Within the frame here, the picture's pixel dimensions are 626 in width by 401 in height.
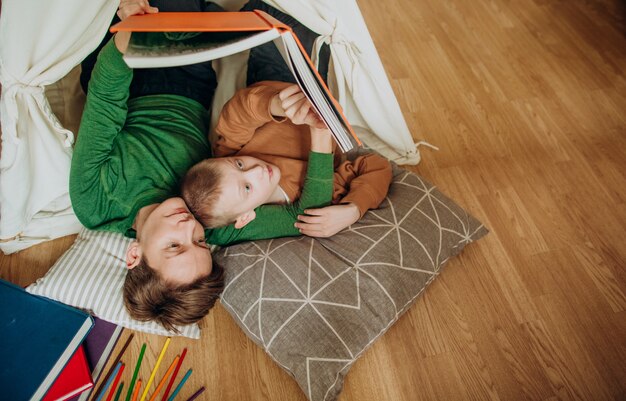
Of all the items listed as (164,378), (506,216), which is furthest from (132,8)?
(506,216)

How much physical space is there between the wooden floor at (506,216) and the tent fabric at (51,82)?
0.55 feet

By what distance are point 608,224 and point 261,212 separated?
1.09 meters

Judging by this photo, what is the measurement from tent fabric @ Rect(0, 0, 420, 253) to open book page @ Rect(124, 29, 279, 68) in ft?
0.63

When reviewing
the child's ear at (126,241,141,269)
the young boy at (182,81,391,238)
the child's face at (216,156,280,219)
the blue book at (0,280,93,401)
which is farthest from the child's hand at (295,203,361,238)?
the blue book at (0,280,93,401)

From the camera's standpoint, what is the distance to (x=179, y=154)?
4.23 feet

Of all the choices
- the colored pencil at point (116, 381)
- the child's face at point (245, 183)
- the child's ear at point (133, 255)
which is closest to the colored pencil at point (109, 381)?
the colored pencil at point (116, 381)

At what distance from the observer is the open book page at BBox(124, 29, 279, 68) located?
0.83m

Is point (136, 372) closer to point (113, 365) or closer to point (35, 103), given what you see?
point (113, 365)

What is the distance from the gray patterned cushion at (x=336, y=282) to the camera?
1.09m

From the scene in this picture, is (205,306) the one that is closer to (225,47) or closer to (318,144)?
(318,144)

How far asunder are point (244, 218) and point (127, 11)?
573 mm

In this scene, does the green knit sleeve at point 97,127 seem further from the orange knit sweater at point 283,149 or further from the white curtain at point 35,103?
the orange knit sweater at point 283,149

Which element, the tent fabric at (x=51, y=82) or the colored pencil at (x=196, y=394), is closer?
the tent fabric at (x=51, y=82)

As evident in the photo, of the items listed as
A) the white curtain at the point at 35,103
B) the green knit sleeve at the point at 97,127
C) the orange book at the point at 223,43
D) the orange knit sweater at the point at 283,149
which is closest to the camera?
the orange book at the point at 223,43
